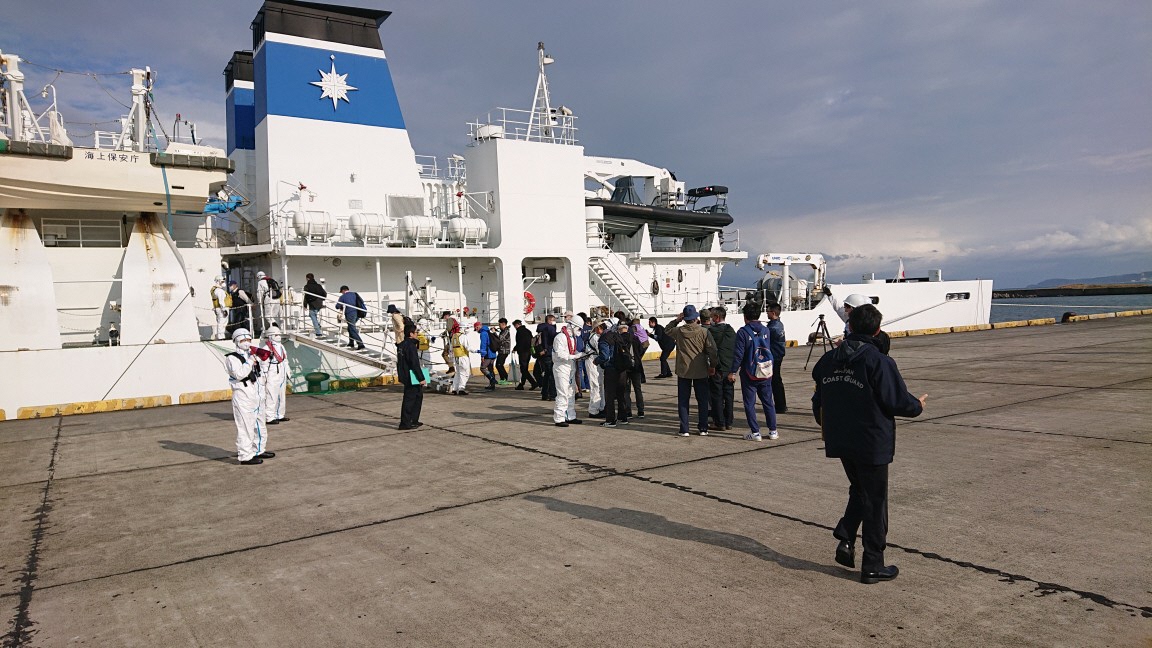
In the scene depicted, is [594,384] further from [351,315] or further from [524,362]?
[351,315]

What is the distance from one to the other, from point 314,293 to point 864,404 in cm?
1361

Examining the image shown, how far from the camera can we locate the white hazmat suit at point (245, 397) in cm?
766

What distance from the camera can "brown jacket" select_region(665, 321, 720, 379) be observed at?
8.36m

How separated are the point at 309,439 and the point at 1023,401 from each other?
10194mm

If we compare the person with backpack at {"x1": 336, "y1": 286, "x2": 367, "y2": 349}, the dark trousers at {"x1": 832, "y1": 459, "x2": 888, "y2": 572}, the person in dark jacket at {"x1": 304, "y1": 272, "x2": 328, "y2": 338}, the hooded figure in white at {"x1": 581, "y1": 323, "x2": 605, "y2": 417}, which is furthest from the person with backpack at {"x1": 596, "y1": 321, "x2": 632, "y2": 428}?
the person in dark jacket at {"x1": 304, "y1": 272, "x2": 328, "y2": 338}

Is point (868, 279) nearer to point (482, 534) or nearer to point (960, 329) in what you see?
point (960, 329)

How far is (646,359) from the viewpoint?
20.5 m

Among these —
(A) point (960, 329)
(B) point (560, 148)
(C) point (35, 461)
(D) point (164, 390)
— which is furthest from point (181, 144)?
(A) point (960, 329)

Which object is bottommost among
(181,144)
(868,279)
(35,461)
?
(35,461)

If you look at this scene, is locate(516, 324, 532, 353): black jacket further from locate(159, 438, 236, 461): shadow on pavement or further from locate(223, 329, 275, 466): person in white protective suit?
locate(223, 329, 275, 466): person in white protective suit

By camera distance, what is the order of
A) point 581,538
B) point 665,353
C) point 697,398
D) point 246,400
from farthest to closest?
point 665,353, point 697,398, point 246,400, point 581,538

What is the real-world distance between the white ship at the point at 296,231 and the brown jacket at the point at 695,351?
5.57 meters

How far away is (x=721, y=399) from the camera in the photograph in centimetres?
886

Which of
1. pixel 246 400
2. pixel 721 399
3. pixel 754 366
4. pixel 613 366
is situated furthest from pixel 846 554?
pixel 246 400
